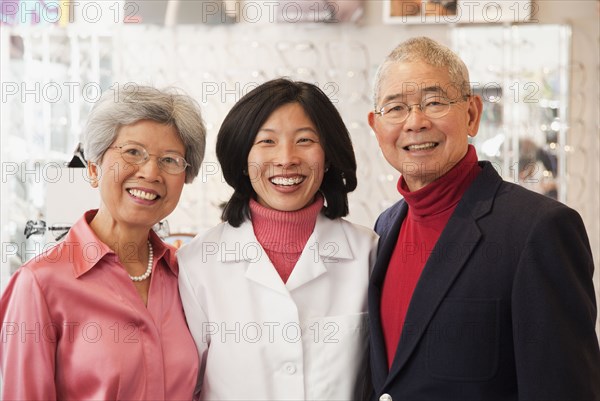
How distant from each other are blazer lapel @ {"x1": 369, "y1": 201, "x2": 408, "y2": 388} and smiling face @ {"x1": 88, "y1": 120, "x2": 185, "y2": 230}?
2.03 ft

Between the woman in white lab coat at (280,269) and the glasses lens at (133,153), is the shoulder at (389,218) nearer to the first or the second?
the woman in white lab coat at (280,269)

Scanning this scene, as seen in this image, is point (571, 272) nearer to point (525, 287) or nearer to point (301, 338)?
point (525, 287)

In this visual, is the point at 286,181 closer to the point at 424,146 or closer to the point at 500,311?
the point at 424,146

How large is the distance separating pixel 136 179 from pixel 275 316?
0.52m

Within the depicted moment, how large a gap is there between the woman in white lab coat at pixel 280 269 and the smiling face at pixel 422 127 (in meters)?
0.22

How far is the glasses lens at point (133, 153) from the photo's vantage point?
1928mm

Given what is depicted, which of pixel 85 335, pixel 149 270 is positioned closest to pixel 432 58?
pixel 149 270

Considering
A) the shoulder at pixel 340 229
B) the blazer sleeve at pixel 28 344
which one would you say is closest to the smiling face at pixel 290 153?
the shoulder at pixel 340 229

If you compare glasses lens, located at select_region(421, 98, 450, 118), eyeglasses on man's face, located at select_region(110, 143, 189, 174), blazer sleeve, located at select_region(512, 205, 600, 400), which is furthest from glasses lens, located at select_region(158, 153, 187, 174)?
blazer sleeve, located at select_region(512, 205, 600, 400)

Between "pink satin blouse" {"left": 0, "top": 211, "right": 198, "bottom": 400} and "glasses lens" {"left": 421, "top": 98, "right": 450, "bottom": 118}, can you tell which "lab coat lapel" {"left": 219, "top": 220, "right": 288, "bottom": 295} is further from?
"glasses lens" {"left": 421, "top": 98, "right": 450, "bottom": 118}

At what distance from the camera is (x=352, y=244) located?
2.08m

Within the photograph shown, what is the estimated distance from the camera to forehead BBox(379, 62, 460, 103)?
1860mm

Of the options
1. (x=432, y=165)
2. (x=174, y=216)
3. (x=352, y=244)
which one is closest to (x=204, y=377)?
(x=352, y=244)

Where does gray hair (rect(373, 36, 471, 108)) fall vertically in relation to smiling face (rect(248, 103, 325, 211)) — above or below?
above
